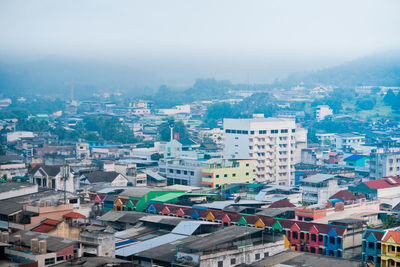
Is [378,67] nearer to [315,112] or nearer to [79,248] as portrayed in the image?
[315,112]

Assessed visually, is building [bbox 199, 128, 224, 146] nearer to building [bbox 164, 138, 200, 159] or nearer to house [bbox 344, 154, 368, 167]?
building [bbox 164, 138, 200, 159]

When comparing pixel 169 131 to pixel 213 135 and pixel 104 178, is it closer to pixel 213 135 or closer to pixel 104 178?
pixel 213 135

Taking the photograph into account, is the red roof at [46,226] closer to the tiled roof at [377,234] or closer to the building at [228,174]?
the tiled roof at [377,234]

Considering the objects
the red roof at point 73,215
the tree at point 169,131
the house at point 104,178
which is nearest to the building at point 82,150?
the tree at point 169,131

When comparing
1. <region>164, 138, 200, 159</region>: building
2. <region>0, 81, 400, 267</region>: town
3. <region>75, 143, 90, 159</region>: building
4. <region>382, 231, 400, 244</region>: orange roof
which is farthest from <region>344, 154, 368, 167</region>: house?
<region>382, 231, 400, 244</region>: orange roof

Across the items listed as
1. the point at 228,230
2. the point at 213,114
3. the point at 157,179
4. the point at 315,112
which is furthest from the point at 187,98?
the point at 228,230

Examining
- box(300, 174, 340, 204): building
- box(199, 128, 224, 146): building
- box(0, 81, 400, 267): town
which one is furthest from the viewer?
box(199, 128, 224, 146): building
